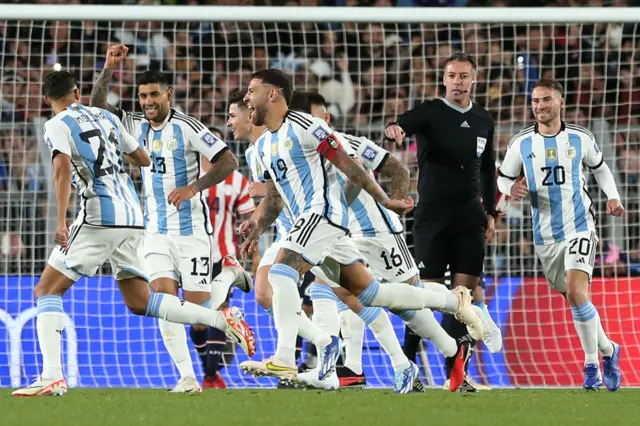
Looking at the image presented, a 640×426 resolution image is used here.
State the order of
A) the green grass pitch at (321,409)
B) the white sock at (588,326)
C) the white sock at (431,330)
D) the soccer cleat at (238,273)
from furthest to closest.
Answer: the soccer cleat at (238,273), the white sock at (588,326), the white sock at (431,330), the green grass pitch at (321,409)

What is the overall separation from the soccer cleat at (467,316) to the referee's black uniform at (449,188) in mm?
764

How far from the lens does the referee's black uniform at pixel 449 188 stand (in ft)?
26.7

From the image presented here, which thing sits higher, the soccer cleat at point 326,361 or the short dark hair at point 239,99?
the short dark hair at point 239,99

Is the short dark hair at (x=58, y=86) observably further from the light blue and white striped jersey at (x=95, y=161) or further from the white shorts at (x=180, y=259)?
the white shorts at (x=180, y=259)

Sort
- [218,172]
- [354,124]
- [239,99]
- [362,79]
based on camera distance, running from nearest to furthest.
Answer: [218,172]
[239,99]
[354,124]
[362,79]

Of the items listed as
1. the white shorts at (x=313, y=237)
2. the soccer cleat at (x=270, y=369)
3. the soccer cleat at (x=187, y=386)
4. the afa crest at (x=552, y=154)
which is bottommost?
the soccer cleat at (x=187, y=386)

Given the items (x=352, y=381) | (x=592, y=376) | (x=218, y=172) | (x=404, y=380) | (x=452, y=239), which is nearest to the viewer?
(x=404, y=380)

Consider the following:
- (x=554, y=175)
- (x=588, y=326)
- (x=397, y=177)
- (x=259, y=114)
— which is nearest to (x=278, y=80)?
(x=259, y=114)

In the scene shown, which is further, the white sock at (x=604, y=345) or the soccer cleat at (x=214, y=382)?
the soccer cleat at (x=214, y=382)

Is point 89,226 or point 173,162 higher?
point 173,162

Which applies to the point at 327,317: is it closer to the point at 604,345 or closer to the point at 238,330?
the point at 238,330

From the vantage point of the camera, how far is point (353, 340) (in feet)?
28.6

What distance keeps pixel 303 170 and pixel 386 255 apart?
1096 millimetres

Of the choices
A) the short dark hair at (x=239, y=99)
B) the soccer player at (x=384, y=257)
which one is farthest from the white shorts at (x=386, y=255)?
the short dark hair at (x=239, y=99)
